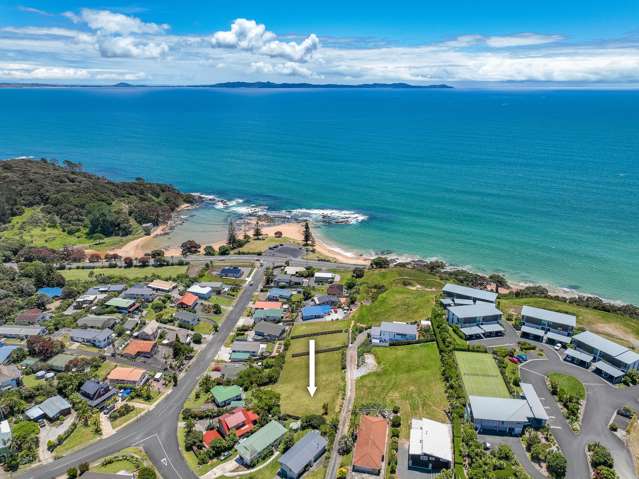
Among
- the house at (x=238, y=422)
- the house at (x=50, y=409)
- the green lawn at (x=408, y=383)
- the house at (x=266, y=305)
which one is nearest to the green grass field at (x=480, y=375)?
the green lawn at (x=408, y=383)

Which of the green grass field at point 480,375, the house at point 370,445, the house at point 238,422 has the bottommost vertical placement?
the house at point 238,422

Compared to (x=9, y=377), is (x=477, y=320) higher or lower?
higher

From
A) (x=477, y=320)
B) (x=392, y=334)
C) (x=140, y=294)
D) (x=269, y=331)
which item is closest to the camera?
(x=392, y=334)

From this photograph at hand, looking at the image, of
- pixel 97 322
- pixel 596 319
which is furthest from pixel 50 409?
pixel 596 319

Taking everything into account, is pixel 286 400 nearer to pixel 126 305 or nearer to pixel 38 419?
pixel 38 419

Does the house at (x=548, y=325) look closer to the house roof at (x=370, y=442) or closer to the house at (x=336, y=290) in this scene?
the house roof at (x=370, y=442)

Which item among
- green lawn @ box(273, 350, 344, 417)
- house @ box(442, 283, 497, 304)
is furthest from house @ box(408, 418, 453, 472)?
house @ box(442, 283, 497, 304)

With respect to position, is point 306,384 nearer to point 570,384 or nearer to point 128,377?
point 128,377
